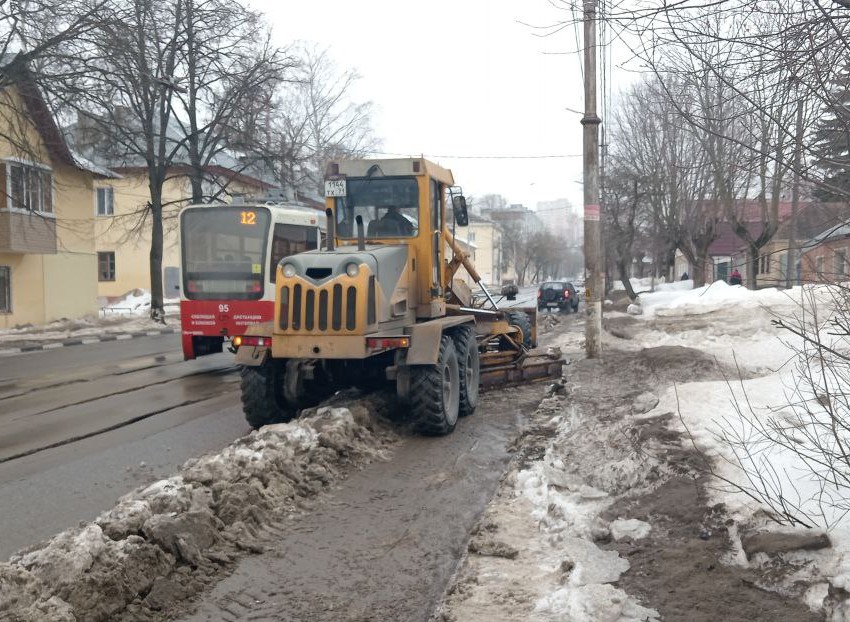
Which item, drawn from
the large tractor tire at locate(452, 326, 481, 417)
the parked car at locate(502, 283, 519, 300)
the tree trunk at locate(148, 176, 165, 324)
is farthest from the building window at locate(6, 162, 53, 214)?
the large tractor tire at locate(452, 326, 481, 417)

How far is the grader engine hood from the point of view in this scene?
8398 millimetres

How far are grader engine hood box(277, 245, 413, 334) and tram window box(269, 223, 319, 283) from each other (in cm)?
600

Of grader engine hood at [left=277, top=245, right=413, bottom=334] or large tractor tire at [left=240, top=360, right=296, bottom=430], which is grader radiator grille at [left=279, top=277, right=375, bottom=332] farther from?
large tractor tire at [left=240, top=360, right=296, bottom=430]

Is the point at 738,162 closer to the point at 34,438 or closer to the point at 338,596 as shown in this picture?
the point at 338,596

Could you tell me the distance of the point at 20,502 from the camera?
6.64m

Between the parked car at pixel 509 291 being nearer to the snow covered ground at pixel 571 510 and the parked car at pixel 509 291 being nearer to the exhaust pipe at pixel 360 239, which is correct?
the exhaust pipe at pixel 360 239

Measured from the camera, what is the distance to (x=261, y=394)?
9.09 m

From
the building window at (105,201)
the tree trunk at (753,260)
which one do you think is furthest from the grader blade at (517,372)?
the building window at (105,201)

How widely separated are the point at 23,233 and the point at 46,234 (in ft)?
4.40

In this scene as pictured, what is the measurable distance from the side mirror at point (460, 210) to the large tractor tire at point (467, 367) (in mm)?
1461

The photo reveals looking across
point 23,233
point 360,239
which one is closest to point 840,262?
point 360,239

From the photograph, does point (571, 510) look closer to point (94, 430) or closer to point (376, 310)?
point (376, 310)

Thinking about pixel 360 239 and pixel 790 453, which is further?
pixel 360 239

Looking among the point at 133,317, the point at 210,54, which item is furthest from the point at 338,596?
the point at 133,317
